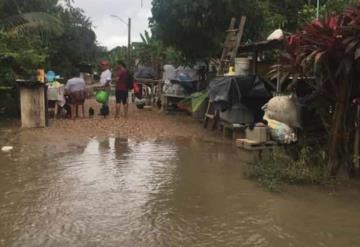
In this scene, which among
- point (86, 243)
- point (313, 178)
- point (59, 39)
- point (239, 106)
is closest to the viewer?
point (86, 243)

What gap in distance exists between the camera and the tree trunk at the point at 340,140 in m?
7.27

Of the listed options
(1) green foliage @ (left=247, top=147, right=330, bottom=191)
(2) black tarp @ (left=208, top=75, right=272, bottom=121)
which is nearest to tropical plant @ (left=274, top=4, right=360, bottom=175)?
(1) green foliage @ (left=247, top=147, right=330, bottom=191)

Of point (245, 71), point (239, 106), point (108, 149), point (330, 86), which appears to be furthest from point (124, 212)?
point (245, 71)

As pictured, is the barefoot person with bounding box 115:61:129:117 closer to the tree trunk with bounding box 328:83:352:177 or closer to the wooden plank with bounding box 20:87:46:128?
the wooden plank with bounding box 20:87:46:128

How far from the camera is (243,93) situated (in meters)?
11.5

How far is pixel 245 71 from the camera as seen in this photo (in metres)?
12.2

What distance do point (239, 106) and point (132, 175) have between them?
448 cm

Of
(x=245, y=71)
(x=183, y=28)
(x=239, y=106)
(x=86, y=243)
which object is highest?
(x=183, y=28)

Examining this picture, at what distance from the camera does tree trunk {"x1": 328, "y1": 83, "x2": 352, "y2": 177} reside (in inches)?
286

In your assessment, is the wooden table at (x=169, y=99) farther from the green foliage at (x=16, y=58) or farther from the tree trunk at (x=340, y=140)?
the tree trunk at (x=340, y=140)

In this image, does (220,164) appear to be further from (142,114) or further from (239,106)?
(142,114)

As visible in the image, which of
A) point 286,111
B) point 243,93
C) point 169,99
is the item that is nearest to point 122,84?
point 169,99

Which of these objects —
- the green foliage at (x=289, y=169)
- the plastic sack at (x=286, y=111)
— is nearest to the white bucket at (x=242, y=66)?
the plastic sack at (x=286, y=111)

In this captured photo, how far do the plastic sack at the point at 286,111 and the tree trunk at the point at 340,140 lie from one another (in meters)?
1.20
